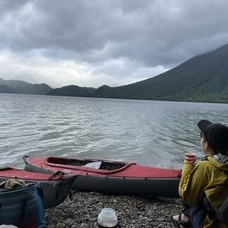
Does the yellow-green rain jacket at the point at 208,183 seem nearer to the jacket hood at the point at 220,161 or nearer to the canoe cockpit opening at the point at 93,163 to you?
the jacket hood at the point at 220,161

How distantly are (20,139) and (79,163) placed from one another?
646 inches

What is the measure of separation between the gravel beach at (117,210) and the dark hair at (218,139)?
4.13 m

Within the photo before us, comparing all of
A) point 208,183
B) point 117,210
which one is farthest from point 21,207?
point 117,210

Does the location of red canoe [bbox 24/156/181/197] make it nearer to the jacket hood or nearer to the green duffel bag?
the green duffel bag

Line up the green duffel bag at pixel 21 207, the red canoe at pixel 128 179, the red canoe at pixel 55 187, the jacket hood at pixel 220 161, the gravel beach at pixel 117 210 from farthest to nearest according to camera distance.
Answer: the red canoe at pixel 128 179
the red canoe at pixel 55 187
the gravel beach at pixel 117 210
the green duffel bag at pixel 21 207
the jacket hood at pixel 220 161

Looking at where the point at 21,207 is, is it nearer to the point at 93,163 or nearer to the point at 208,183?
the point at 208,183

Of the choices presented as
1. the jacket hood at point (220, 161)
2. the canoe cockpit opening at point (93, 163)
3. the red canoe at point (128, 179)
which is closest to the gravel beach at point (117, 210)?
the red canoe at point (128, 179)

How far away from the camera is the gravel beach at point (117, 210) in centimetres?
831

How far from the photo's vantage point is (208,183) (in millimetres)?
4852

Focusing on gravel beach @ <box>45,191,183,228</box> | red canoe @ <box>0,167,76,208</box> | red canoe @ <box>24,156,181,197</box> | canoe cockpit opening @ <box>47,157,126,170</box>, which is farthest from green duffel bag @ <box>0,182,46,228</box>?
canoe cockpit opening @ <box>47,157,126,170</box>

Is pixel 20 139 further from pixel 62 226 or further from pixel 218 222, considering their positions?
pixel 218 222

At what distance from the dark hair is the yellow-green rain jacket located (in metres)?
0.17

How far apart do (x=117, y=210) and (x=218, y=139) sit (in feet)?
18.0

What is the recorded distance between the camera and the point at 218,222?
4961 mm
